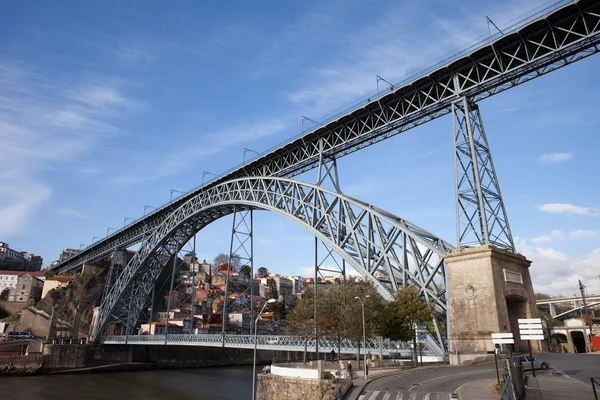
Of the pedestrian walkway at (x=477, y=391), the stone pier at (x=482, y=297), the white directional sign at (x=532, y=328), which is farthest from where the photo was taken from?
the stone pier at (x=482, y=297)

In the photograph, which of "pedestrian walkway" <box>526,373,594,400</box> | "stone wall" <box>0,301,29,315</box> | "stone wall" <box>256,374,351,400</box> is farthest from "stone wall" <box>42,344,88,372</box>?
"pedestrian walkway" <box>526,373,594,400</box>

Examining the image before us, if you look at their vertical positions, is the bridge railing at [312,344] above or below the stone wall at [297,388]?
above

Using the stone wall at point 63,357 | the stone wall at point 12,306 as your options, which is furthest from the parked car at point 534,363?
the stone wall at point 12,306

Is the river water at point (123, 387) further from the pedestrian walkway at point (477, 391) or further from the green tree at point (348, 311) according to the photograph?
the pedestrian walkway at point (477, 391)

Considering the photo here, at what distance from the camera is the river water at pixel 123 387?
119 ft

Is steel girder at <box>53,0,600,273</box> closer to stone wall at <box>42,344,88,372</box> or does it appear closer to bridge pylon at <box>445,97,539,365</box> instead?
bridge pylon at <box>445,97,539,365</box>

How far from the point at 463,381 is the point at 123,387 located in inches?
1444

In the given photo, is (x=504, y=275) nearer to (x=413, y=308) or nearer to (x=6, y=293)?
(x=413, y=308)

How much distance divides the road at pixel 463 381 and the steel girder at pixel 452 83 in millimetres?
15086

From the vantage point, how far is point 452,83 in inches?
1081

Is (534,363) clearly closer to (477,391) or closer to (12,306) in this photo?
(477,391)

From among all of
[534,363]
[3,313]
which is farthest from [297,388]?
[3,313]

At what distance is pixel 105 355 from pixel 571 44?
214 feet

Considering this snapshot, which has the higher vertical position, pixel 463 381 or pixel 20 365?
A: pixel 463 381
